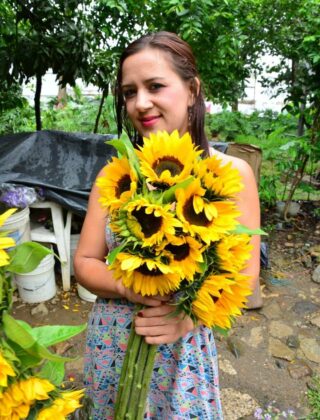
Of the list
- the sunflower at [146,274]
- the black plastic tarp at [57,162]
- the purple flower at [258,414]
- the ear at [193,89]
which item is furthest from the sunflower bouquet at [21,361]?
the black plastic tarp at [57,162]

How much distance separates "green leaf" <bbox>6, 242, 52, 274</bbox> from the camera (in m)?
0.60

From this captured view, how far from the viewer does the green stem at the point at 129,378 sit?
82 centimetres

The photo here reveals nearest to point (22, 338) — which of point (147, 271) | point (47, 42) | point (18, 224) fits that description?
point (147, 271)

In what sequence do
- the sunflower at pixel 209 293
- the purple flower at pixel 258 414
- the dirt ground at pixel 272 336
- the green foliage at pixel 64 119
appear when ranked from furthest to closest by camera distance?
1. the green foliage at pixel 64 119
2. the dirt ground at pixel 272 336
3. the purple flower at pixel 258 414
4. the sunflower at pixel 209 293

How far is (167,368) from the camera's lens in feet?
4.01

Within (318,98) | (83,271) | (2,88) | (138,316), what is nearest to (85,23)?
(2,88)

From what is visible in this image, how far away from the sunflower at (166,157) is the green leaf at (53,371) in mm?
355

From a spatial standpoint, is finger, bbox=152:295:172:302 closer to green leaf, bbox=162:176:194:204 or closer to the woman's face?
green leaf, bbox=162:176:194:204

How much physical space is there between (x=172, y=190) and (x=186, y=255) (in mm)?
123

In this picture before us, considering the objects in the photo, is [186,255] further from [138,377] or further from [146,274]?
[138,377]

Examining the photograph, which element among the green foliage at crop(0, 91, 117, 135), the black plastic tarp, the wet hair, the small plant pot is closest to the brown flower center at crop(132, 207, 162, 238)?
the wet hair

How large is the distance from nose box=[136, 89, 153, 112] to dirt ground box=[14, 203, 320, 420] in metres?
1.91

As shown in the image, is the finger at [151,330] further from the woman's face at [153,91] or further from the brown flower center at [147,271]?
the woman's face at [153,91]

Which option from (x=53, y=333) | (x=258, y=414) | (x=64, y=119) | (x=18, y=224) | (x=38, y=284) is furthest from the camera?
(x=64, y=119)
